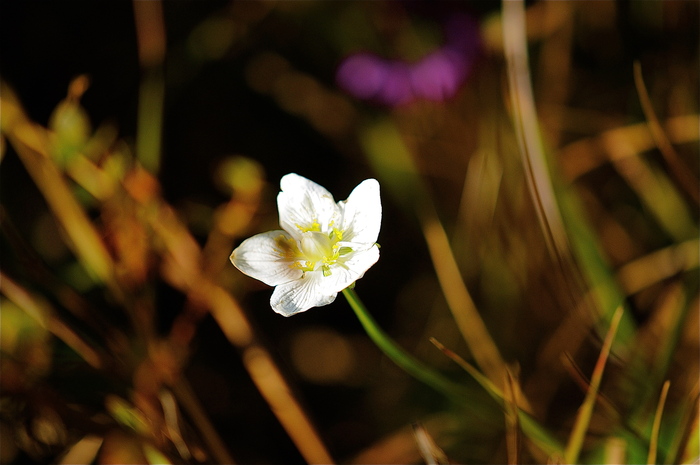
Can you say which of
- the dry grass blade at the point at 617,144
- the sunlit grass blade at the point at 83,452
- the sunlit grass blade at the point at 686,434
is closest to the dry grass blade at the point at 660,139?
the dry grass blade at the point at 617,144

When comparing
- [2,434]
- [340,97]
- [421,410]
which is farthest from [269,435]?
[340,97]

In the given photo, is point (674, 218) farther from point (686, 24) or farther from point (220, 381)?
point (220, 381)

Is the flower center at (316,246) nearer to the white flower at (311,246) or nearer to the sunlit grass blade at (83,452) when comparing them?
the white flower at (311,246)

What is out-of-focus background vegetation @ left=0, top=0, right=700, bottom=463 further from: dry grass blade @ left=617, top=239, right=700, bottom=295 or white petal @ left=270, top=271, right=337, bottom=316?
white petal @ left=270, top=271, right=337, bottom=316

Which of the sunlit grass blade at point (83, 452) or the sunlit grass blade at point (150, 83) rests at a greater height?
the sunlit grass blade at point (150, 83)

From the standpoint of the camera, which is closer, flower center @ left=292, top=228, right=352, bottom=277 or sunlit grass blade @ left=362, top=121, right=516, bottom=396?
flower center @ left=292, top=228, right=352, bottom=277

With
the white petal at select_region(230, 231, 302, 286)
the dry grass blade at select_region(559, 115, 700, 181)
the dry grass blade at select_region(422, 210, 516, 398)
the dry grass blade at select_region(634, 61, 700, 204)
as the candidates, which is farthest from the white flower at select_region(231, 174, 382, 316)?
the dry grass blade at select_region(559, 115, 700, 181)

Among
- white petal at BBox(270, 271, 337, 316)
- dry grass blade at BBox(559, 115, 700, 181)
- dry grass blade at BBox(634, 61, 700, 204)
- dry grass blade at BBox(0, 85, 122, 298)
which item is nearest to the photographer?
white petal at BBox(270, 271, 337, 316)
